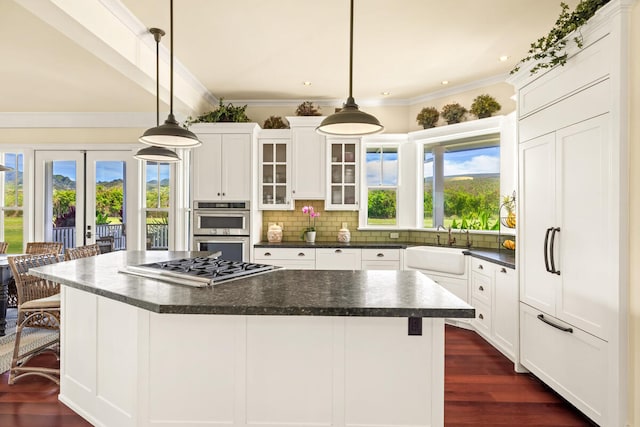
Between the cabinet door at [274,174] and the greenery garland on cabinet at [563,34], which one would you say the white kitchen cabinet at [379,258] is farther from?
the greenery garland on cabinet at [563,34]

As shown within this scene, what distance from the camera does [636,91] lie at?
1.90 metres

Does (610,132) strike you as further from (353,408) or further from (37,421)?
(37,421)

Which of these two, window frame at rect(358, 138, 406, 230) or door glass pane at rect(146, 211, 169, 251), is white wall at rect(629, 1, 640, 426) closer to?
window frame at rect(358, 138, 406, 230)

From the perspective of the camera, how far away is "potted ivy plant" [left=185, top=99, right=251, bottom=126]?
463 cm

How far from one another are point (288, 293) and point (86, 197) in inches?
191

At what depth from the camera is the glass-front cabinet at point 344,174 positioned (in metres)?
4.77

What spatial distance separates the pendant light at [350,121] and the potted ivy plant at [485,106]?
8.82ft

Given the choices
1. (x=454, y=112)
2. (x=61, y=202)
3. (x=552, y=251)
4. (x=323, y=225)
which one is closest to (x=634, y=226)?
(x=552, y=251)

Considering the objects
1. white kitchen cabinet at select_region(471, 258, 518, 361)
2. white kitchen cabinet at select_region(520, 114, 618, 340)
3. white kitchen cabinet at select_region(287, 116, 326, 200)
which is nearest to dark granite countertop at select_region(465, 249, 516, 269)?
white kitchen cabinet at select_region(471, 258, 518, 361)

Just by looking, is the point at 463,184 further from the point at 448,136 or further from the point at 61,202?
the point at 61,202

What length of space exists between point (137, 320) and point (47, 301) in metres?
Result: 1.47

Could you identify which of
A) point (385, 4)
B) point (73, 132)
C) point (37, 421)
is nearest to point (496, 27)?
point (385, 4)

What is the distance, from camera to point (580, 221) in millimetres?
2268

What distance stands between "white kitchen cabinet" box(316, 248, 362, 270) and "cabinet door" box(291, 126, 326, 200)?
74 cm
